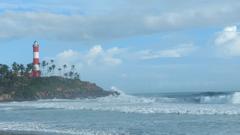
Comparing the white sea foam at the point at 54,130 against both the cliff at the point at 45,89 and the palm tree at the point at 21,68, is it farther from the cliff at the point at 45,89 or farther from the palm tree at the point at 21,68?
the palm tree at the point at 21,68

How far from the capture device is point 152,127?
853 inches

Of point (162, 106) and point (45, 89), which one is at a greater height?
point (45, 89)

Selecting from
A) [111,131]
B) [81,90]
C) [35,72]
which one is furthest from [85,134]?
[81,90]

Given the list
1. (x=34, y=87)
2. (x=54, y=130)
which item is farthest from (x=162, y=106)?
(x=34, y=87)

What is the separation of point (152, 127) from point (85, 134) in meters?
3.29

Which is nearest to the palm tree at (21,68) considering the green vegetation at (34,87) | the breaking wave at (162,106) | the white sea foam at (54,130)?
the green vegetation at (34,87)

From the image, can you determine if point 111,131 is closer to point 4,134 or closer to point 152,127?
point 152,127

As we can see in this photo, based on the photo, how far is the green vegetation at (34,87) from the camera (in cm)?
9212

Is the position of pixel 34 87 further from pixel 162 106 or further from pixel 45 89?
pixel 162 106

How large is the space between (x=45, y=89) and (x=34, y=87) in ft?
8.48

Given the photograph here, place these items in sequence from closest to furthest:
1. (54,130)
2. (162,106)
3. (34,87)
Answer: (54,130)
(162,106)
(34,87)

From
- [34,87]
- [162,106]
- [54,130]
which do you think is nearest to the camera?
[54,130]

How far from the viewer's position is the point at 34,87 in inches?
3799

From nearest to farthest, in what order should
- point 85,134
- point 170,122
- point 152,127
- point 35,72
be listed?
point 85,134, point 152,127, point 170,122, point 35,72
